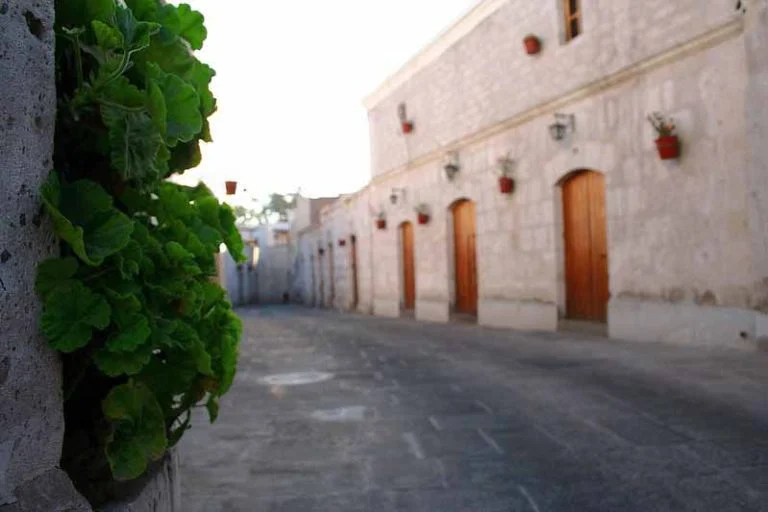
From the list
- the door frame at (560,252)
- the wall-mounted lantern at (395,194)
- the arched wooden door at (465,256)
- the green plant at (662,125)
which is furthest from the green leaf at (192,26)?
the wall-mounted lantern at (395,194)

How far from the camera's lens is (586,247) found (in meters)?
9.30

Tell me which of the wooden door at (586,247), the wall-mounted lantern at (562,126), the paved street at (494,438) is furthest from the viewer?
the wall-mounted lantern at (562,126)

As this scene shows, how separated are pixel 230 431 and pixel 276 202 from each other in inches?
2340

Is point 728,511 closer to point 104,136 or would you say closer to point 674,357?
point 104,136

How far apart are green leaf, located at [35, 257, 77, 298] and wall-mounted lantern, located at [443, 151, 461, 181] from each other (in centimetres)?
1148

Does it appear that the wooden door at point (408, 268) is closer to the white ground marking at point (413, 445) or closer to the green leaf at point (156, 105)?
the white ground marking at point (413, 445)

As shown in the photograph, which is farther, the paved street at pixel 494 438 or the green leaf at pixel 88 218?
the paved street at pixel 494 438

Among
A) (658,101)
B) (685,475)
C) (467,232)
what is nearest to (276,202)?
(467,232)

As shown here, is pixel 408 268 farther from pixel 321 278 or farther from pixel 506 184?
pixel 321 278

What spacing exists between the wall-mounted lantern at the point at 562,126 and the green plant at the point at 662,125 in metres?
1.65

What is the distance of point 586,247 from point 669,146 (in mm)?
2269

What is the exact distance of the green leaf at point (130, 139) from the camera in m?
1.48

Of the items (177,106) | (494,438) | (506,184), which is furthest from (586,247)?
(177,106)

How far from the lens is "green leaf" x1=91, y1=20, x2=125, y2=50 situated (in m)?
1.41
